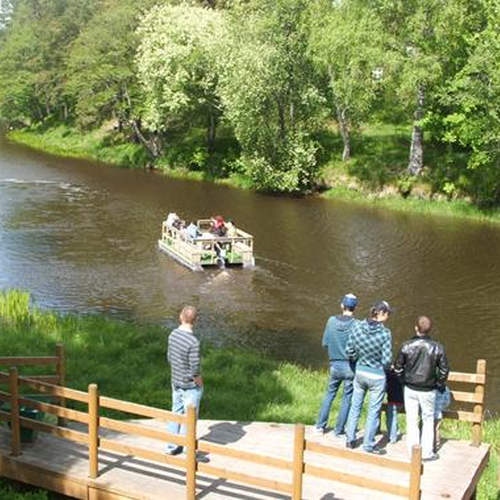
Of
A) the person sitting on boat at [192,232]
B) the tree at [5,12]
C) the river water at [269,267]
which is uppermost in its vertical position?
the tree at [5,12]

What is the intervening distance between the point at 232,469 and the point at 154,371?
6.97 m

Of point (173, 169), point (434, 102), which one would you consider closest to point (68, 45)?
point (173, 169)

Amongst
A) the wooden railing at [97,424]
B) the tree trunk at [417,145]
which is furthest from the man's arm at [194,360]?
the tree trunk at [417,145]

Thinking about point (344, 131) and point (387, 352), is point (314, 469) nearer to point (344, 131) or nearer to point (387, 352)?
point (387, 352)

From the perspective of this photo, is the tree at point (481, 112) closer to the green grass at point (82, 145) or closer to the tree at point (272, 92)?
the tree at point (272, 92)

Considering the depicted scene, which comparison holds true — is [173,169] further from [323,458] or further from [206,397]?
[323,458]

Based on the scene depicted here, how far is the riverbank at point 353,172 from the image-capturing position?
143ft

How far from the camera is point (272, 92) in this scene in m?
46.1

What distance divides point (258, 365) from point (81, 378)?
14.2 feet

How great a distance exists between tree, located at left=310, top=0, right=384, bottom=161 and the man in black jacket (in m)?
33.5

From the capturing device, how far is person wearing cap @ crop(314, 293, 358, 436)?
11.2 meters

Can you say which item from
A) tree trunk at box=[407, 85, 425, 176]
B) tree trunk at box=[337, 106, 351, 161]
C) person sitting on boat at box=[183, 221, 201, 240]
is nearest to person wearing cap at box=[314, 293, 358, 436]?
person sitting on boat at box=[183, 221, 201, 240]

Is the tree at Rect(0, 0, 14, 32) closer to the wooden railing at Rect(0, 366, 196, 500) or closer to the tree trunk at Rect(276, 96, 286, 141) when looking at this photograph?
the tree trunk at Rect(276, 96, 286, 141)

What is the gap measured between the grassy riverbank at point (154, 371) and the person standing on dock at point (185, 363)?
3367 millimetres
